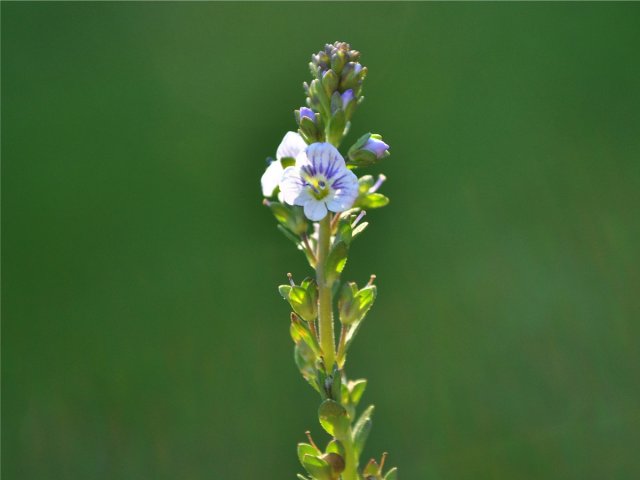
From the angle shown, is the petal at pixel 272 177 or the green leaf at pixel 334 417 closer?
the green leaf at pixel 334 417

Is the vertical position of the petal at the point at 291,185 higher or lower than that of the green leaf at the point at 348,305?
higher

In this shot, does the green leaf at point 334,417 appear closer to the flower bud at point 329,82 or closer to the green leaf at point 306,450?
the green leaf at point 306,450

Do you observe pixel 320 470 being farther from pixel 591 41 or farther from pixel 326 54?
pixel 591 41

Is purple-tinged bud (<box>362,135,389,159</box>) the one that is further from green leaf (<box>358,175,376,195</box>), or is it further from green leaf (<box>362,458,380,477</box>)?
green leaf (<box>362,458,380,477</box>)

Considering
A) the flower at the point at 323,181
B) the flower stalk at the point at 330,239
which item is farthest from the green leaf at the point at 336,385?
the flower at the point at 323,181

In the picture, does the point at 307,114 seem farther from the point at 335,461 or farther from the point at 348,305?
the point at 335,461

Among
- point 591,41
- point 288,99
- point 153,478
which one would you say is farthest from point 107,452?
point 591,41

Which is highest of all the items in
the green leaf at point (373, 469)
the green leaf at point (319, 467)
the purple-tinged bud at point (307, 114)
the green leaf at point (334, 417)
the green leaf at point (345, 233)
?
the purple-tinged bud at point (307, 114)
